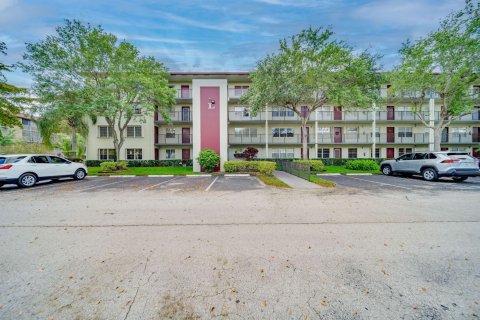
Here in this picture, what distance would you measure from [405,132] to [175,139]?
103 feet

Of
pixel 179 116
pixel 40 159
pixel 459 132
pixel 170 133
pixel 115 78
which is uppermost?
pixel 115 78

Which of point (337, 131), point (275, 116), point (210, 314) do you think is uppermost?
point (275, 116)

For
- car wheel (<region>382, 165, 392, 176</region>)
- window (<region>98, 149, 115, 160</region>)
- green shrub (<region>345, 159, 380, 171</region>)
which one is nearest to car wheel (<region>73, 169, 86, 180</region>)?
window (<region>98, 149, 115, 160</region>)

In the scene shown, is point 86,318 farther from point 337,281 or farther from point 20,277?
point 337,281

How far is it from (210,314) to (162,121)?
1015 inches

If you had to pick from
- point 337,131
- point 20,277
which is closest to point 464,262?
point 20,277

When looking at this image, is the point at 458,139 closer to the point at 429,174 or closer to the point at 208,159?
the point at 429,174

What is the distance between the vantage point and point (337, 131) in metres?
26.7

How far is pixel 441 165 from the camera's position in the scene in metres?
10.9

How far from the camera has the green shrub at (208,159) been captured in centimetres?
1685

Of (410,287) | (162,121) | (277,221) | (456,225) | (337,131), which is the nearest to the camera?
(410,287)

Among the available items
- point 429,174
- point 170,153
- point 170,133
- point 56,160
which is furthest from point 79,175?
point 429,174

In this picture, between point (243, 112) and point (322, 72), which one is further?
point (243, 112)

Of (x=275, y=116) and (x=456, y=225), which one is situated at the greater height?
(x=275, y=116)
